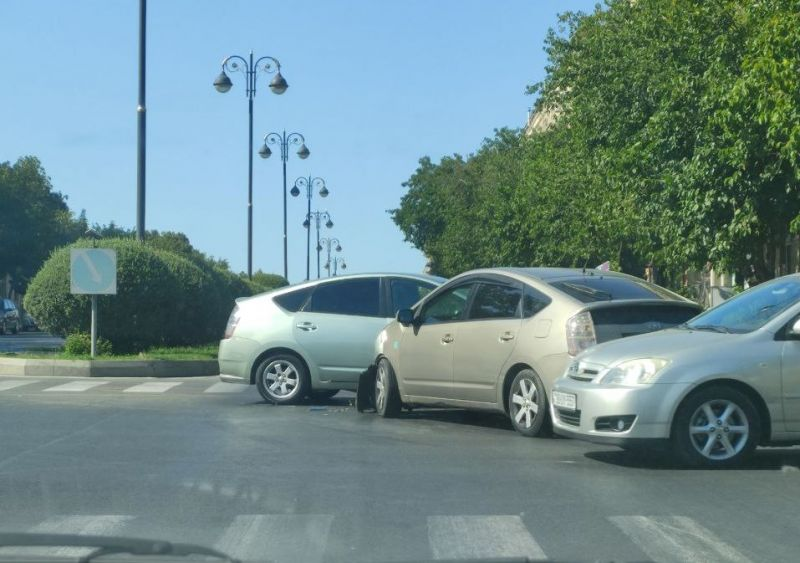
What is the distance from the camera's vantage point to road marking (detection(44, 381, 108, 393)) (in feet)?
58.8

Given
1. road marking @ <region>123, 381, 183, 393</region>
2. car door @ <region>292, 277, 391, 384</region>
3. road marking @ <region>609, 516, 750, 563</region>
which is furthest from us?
road marking @ <region>123, 381, 183, 393</region>

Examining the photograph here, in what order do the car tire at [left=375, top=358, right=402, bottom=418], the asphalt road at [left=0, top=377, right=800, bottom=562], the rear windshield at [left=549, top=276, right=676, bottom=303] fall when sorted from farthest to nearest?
the car tire at [left=375, top=358, right=402, bottom=418] → the rear windshield at [left=549, top=276, right=676, bottom=303] → the asphalt road at [left=0, top=377, right=800, bottom=562]

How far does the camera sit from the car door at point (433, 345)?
12930 mm

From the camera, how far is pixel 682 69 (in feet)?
99.8

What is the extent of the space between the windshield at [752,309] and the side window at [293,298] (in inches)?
255

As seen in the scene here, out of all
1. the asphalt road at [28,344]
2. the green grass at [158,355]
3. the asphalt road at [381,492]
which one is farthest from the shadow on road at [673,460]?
the asphalt road at [28,344]

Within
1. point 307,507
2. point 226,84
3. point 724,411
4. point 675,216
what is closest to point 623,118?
point 675,216

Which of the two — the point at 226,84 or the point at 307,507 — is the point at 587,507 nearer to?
the point at 307,507

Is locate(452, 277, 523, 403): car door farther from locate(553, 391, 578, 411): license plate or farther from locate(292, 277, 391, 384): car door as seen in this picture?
locate(292, 277, 391, 384): car door

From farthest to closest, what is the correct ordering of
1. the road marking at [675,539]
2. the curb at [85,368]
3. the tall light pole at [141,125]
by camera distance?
the tall light pole at [141,125] < the curb at [85,368] < the road marking at [675,539]

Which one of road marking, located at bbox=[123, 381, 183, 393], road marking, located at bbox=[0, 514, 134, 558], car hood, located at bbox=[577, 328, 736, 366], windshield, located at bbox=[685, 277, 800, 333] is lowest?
road marking, located at bbox=[0, 514, 134, 558]

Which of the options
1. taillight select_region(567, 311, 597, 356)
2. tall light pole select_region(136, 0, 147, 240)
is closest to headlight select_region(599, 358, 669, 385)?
taillight select_region(567, 311, 597, 356)

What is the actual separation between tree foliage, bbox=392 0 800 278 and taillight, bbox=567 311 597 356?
1131 cm

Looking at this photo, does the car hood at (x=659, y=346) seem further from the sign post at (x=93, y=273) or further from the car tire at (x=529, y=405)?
the sign post at (x=93, y=273)
